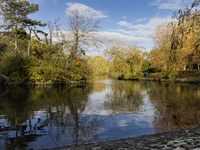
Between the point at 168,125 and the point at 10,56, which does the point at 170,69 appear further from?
the point at 10,56

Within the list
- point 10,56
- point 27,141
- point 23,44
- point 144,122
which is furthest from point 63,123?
point 23,44

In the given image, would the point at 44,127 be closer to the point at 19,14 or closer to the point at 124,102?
the point at 124,102

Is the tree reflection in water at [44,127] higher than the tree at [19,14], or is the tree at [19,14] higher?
the tree at [19,14]

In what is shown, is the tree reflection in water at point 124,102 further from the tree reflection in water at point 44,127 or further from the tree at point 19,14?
the tree at point 19,14

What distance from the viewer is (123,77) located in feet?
155

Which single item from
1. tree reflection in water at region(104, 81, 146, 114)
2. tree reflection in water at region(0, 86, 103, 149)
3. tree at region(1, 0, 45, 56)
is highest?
tree at region(1, 0, 45, 56)

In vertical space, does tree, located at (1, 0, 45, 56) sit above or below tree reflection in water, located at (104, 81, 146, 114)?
above

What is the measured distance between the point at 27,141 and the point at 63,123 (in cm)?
205

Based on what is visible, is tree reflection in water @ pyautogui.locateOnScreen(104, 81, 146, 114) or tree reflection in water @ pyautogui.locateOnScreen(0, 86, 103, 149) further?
tree reflection in water @ pyautogui.locateOnScreen(104, 81, 146, 114)

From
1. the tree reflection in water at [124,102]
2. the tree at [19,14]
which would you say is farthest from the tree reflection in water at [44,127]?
the tree at [19,14]

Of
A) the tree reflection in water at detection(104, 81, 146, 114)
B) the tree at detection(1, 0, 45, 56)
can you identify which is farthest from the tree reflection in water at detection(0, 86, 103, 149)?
the tree at detection(1, 0, 45, 56)

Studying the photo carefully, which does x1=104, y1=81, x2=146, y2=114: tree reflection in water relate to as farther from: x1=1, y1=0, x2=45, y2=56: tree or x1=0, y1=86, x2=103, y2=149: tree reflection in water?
x1=1, y1=0, x2=45, y2=56: tree

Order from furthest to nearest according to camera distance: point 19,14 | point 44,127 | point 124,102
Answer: point 19,14
point 124,102
point 44,127

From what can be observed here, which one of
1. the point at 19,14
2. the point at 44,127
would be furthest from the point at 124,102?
the point at 19,14
